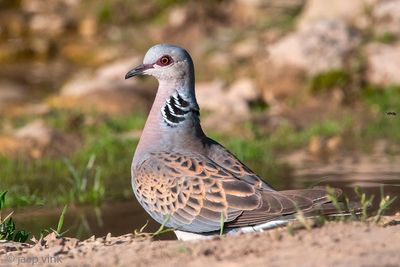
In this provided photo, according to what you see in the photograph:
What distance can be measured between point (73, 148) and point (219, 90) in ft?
10.3

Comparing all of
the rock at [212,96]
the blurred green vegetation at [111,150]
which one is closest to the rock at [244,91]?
the rock at [212,96]

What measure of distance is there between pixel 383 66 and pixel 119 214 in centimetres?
701

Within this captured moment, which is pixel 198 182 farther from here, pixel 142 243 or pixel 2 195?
pixel 2 195

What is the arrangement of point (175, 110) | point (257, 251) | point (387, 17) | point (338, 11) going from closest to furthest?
point (257, 251) → point (175, 110) → point (387, 17) → point (338, 11)

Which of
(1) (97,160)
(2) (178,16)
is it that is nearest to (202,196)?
(1) (97,160)

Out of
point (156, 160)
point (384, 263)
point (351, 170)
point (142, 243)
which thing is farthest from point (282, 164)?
point (384, 263)

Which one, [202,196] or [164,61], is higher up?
[164,61]

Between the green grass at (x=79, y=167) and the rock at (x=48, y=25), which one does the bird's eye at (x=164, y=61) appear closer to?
the green grass at (x=79, y=167)

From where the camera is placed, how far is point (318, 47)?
15.7m

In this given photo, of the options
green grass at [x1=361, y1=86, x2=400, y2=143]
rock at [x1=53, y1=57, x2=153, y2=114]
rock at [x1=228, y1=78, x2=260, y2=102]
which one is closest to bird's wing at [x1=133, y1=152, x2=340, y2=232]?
green grass at [x1=361, y1=86, x2=400, y2=143]

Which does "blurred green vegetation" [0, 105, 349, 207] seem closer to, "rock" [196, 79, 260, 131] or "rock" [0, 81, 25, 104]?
"rock" [196, 79, 260, 131]

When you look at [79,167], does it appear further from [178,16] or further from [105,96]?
[178,16]

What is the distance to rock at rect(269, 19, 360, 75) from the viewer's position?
15599mm

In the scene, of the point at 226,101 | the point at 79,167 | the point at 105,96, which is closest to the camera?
the point at 79,167
